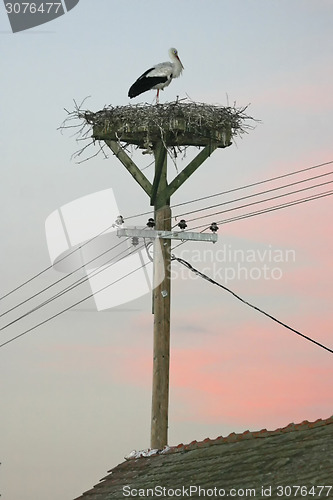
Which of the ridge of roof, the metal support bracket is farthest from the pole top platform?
the ridge of roof

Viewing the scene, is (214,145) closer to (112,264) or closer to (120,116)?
(120,116)

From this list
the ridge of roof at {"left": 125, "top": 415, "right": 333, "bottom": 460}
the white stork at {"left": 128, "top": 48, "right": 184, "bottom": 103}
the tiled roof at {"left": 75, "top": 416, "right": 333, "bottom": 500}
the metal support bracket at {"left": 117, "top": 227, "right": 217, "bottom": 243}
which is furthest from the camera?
the white stork at {"left": 128, "top": 48, "right": 184, "bottom": 103}

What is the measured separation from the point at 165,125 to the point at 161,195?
1.13 meters

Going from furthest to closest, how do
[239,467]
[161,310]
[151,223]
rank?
[151,223]
[161,310]
[239,467]

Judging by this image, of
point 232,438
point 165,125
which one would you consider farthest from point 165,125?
point 232,438

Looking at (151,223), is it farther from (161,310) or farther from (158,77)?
(158,77)

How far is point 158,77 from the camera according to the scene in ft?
50.4

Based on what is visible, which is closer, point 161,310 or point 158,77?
point 161,310

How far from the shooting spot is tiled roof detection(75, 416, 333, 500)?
8.50m

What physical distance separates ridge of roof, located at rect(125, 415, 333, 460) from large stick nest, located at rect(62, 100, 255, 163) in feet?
13.9

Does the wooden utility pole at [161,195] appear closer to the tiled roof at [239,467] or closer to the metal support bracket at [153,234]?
the metal support bracket at [153,234]

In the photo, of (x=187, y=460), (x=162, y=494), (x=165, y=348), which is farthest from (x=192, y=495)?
(x=165, y=348)

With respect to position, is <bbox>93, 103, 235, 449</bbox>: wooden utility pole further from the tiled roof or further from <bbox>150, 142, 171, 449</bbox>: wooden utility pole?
the tiled roof

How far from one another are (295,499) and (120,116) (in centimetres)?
708
